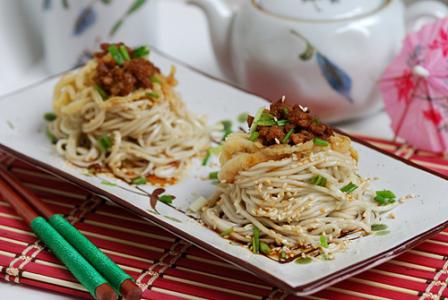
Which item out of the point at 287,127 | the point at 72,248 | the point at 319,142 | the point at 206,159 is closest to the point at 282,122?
the point at 287,127

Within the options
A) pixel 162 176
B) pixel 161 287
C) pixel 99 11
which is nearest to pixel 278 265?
pixel 161 287

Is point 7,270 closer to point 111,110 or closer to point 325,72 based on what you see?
point 111,110

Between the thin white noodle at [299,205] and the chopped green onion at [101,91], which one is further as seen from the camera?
the chopped green onion at [101,91]

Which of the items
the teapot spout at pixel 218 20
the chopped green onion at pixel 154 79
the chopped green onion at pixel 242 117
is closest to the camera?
the chopped green onion at pixel 154 79

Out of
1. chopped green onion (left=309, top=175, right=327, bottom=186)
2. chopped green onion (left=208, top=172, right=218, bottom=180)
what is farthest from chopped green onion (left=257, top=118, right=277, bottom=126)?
chopped green onion (left=208, top=172, right=218, bottom=180)

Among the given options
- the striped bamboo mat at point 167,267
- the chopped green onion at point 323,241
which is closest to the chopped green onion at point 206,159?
the striped bamboo mat at point 167,267

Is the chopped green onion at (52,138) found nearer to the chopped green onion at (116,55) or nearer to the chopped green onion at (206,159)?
the chopped green onion at (116,55)

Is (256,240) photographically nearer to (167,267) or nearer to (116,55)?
(167,267)
